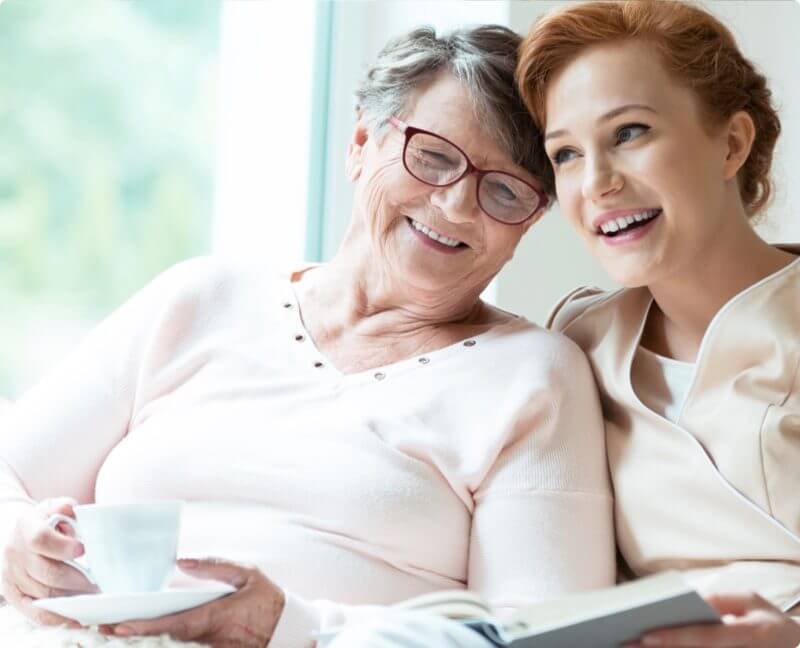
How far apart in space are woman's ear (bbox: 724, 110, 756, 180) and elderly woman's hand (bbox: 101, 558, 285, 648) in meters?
0.86

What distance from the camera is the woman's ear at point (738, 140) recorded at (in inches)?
59.3

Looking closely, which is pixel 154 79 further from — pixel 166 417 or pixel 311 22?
pixel 166 417

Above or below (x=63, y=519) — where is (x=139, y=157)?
above

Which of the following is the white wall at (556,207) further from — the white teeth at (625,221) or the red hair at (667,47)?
the white teeth at (625,221)

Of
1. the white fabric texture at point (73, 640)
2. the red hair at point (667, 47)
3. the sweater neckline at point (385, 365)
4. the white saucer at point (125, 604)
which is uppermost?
the red hair at point (667, 47)

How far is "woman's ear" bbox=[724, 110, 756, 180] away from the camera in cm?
151

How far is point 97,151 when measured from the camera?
7.69 ft

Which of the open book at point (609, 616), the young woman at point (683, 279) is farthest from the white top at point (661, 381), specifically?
the open book at point (609, 616)

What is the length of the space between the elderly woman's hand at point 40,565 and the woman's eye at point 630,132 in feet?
2.89

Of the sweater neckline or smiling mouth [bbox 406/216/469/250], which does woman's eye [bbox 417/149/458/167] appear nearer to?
smiling mouth [bbox 406/216/469/250]

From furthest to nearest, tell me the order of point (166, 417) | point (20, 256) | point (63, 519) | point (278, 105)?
point (278, 105) < point (20, 256) < point (166, 417) < point (63, 519)

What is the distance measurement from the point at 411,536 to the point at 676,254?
53 centimetres

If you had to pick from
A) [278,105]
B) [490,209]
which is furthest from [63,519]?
[278,105]

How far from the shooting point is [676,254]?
4.71 ft
